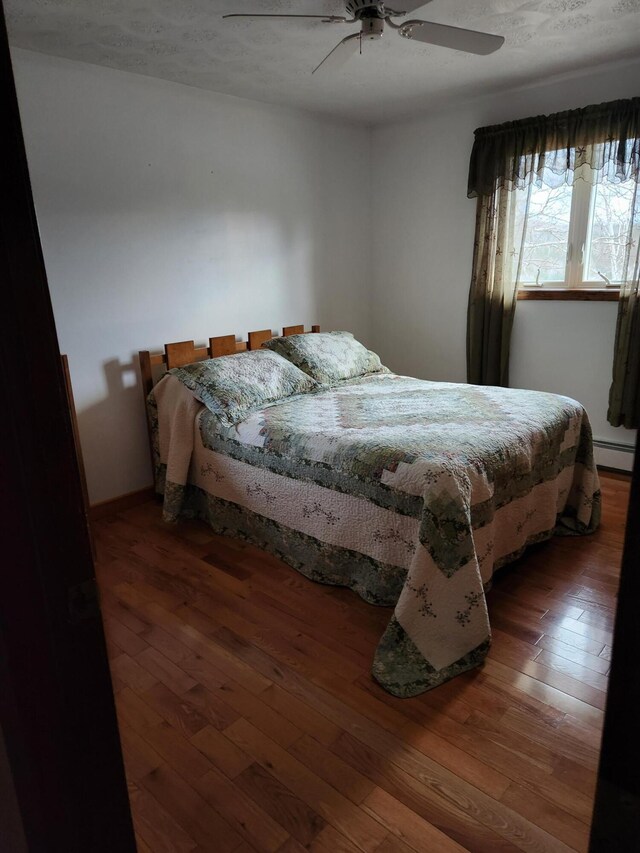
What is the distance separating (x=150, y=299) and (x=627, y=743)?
3.01 metres

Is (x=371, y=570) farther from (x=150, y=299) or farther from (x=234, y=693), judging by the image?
(x=150, y=299)

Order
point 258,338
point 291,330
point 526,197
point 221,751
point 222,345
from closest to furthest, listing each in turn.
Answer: point 221,751 → point 222,345 → point 526,197 → point 258,338 → point 291,330

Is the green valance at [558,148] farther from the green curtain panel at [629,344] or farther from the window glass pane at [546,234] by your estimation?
the green curtain panel at [629,344]

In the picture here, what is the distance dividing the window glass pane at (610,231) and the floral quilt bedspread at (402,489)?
44.2 inches

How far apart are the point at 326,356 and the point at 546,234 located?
1.62 metres

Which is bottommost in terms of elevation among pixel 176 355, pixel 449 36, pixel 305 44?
pixel 176 355

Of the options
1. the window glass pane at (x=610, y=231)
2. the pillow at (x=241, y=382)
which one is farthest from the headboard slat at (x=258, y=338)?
the window glass pane at (x=610, y=231)

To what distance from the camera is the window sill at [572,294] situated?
3.26 metres

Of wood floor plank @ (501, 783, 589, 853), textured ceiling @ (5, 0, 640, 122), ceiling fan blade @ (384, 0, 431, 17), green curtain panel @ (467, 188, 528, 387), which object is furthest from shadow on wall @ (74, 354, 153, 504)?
wood floor plank @ (501, 783, 589, 853)

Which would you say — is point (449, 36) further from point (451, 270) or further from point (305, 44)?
point (451, 270)

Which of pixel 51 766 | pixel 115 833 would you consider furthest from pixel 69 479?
pixel 115 833

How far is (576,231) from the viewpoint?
3.36 meters

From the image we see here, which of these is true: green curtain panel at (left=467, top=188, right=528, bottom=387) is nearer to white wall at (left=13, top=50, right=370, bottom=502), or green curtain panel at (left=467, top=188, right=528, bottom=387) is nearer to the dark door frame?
white wall at (left=13, top=50, right=370, bottom=502)

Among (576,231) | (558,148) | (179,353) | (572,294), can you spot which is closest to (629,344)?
(572,294)
